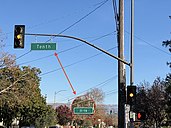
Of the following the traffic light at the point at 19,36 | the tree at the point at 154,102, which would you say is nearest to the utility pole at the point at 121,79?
the traffic light at the point at 19,36

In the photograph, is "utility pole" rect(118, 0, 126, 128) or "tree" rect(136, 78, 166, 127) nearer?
"utility pole" rect(118, 0, 126, 128)

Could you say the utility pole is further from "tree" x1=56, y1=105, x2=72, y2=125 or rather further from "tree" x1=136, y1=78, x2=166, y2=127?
"tree" x1=56, y1=105, x2=72, y2=125

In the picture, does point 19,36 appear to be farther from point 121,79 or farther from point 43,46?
point 121,79

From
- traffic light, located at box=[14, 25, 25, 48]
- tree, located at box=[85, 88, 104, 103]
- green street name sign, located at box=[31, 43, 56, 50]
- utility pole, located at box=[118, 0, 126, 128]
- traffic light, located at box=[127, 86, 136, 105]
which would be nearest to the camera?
traffic light, located at box=[14, 25, 25, 48]

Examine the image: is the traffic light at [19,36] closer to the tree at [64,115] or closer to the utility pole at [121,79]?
the utility pole at [121,79]

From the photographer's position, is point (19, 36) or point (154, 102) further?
point (154, 102)

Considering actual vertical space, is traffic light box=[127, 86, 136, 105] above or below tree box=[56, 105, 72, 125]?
above

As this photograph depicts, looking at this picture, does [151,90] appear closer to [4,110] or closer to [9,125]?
[4,110]

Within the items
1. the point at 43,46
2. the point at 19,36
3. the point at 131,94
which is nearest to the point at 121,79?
the point at 131,94

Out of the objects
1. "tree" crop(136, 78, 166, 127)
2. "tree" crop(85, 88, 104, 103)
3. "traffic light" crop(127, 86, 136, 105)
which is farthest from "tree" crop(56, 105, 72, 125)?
"traffic light" crop(127, 86, 136, 105)

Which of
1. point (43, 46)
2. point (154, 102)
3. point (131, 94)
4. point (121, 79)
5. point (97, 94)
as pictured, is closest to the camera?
point (121, 79)

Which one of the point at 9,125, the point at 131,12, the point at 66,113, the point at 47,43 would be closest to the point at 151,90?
the point at 9,125

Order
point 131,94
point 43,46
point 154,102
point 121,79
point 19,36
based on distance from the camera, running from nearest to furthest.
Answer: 1. point 19,36
2. point 121,79
3. point 131,94
4. point 43,46
5. point 154,102

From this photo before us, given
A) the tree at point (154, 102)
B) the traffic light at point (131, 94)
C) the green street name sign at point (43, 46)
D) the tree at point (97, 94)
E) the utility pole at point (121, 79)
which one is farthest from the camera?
the tree at point (97, 94)
